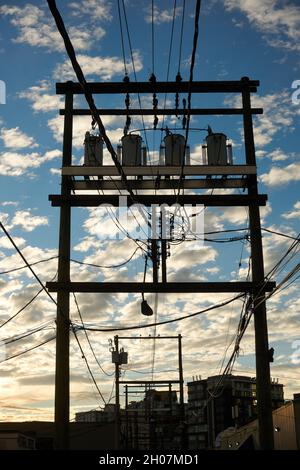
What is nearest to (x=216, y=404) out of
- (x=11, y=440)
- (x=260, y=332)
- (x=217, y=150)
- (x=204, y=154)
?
(x=11, y=440)

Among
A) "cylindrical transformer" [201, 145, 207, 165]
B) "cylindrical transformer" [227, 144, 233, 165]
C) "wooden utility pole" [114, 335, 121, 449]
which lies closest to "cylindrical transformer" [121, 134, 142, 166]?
"cylindrical transformer" [201, 145, 207, 165]

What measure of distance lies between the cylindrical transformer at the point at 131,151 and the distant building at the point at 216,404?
299ft

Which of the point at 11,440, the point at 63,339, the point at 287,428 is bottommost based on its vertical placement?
the point at 11,440

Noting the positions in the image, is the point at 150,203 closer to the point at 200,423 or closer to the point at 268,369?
the point at 268,369

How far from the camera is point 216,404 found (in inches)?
5497

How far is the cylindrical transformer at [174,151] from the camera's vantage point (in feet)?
56.9

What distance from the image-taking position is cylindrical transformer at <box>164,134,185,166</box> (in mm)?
17328

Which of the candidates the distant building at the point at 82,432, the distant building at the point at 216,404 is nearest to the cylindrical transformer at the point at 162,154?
the distant building at the point at 82,432

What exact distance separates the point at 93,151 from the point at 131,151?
1.05 meters

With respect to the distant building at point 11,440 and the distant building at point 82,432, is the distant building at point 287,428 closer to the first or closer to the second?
the distant building at point 11,440

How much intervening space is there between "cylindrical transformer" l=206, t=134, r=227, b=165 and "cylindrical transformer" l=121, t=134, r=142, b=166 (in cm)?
193

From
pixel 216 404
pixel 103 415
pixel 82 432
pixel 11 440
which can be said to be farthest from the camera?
pixel 216 404

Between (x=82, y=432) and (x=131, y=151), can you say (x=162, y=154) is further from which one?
(x=82, y=432)
